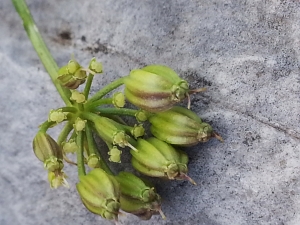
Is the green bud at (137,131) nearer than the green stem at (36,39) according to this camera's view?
Yes

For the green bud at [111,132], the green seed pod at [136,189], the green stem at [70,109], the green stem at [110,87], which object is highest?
the green stem at [110,87]

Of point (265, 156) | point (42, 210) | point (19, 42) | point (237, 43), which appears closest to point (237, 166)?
point (265, 156)

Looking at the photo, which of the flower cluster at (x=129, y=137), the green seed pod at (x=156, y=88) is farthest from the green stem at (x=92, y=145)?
the green seed pod at (x=156, y=88)

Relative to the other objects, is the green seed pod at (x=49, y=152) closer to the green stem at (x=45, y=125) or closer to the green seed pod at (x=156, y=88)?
the green stem at (x=45, y=125)

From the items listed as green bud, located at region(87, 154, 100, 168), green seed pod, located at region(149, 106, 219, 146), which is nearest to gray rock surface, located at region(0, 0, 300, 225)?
green seed pod, located at region(149, 106, 219, 146)

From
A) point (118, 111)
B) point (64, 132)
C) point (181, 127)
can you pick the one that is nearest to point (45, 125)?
point (64, 132)

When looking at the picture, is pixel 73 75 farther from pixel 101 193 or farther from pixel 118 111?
pixel 101 193

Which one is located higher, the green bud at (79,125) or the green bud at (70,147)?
the green bud at (79,125)

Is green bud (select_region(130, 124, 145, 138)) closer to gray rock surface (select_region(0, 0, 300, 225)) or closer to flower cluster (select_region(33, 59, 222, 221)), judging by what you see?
flower cluster (select_region(33, 59, 222, 221))
